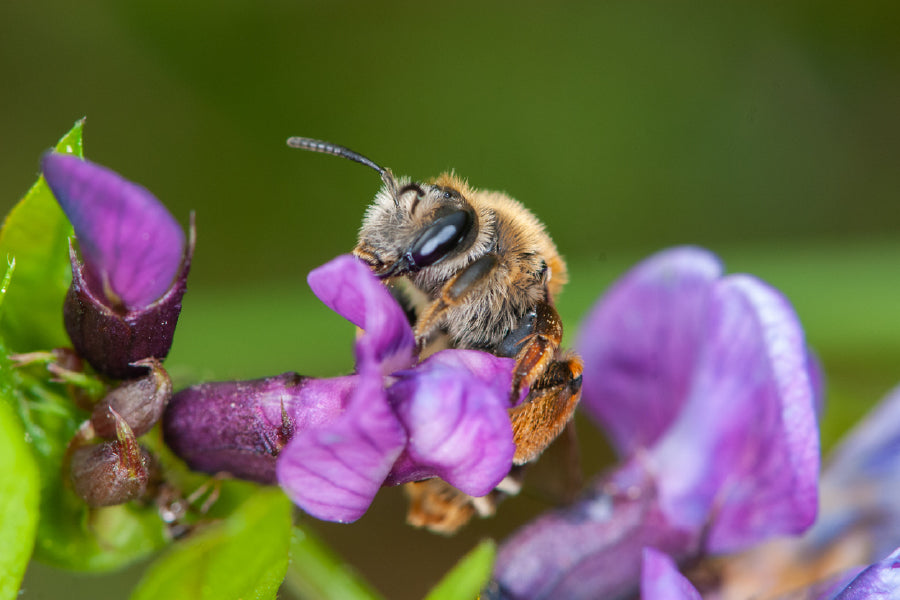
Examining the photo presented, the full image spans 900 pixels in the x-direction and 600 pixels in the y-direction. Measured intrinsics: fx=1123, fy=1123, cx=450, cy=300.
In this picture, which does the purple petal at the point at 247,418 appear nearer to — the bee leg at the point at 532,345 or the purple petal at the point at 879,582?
the bee leg at the point at 532,345

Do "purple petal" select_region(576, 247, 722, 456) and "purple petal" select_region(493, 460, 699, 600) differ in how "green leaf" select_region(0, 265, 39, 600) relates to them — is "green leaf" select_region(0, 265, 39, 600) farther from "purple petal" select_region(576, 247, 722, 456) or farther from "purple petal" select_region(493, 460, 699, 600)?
"purple petal" select_region(576, 247, 722, 456)

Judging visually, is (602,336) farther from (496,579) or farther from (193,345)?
(193,345)

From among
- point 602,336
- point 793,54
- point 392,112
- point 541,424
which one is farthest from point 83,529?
point 793,54

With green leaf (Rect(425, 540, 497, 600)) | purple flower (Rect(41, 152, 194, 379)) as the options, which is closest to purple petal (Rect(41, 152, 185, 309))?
purple flower (Rect(41, 152, 194, 379))

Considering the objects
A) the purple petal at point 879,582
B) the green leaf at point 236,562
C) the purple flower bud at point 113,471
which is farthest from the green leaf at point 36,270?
the purple petal at point 879,582

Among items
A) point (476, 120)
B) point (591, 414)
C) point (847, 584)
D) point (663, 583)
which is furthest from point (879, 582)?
point (476, 120)

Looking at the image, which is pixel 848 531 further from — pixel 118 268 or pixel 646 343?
pixel 118 268
